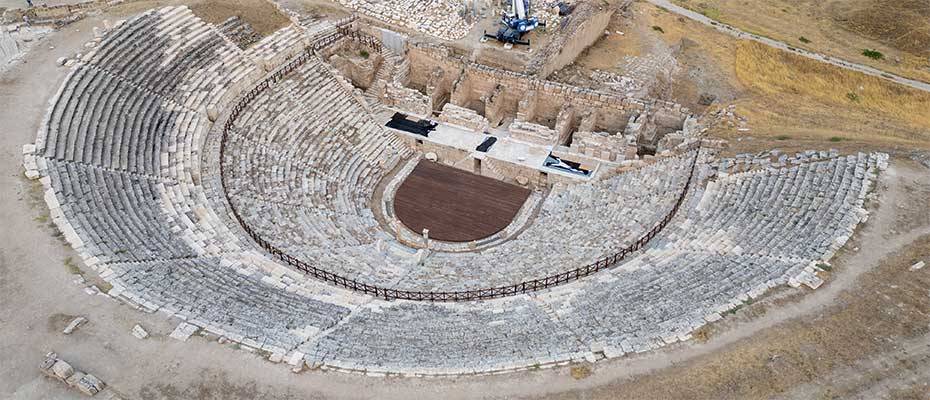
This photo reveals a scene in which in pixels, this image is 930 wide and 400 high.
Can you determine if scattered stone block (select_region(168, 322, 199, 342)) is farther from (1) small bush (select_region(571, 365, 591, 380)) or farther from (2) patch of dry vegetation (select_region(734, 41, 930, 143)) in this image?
(2) patch of dry vegetation (select_region(734, 41, 930, 143))

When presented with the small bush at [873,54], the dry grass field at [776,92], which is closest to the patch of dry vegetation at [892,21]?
the small bush at [873,54]

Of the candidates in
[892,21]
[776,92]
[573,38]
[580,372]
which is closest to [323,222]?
[580,372]

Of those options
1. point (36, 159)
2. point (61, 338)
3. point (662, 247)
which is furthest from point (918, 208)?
point (36, 159)

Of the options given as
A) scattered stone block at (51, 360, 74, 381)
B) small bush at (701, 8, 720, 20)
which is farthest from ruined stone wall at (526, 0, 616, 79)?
scattered stone block at (51, 360, 74, 381)

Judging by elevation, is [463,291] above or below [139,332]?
below

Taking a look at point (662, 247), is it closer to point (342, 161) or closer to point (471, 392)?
point (471, 392)

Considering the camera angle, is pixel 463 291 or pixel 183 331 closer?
pixel 183 331

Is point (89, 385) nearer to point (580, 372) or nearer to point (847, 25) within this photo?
point (580, 372)
